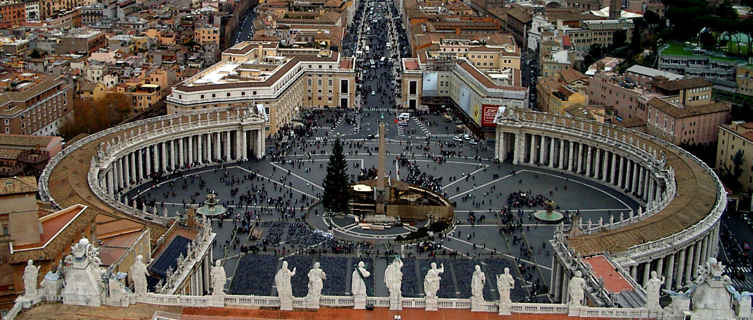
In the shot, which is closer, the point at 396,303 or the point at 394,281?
the point at 394,281

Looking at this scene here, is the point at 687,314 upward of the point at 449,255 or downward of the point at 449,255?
upward

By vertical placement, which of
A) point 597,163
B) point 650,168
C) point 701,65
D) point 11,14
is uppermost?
point 11,14

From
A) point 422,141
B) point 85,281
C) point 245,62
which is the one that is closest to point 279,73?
point 245,62

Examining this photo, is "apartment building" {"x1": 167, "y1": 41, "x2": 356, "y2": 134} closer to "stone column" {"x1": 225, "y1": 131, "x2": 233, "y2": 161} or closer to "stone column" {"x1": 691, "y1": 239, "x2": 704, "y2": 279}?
"stone column" {"x1": 225, "y1": 131, "x2": 233, "y2": 161}

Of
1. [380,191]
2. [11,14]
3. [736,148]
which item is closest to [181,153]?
[380,191]

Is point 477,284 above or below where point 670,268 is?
above

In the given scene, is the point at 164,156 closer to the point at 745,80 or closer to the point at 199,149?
the point at 199,149

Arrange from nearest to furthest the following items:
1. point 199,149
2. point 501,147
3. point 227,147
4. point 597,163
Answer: point 597,163 < point 199,149 < point 227,147 < point 501,147

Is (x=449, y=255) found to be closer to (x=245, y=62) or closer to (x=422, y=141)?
(x=422, y=141)
